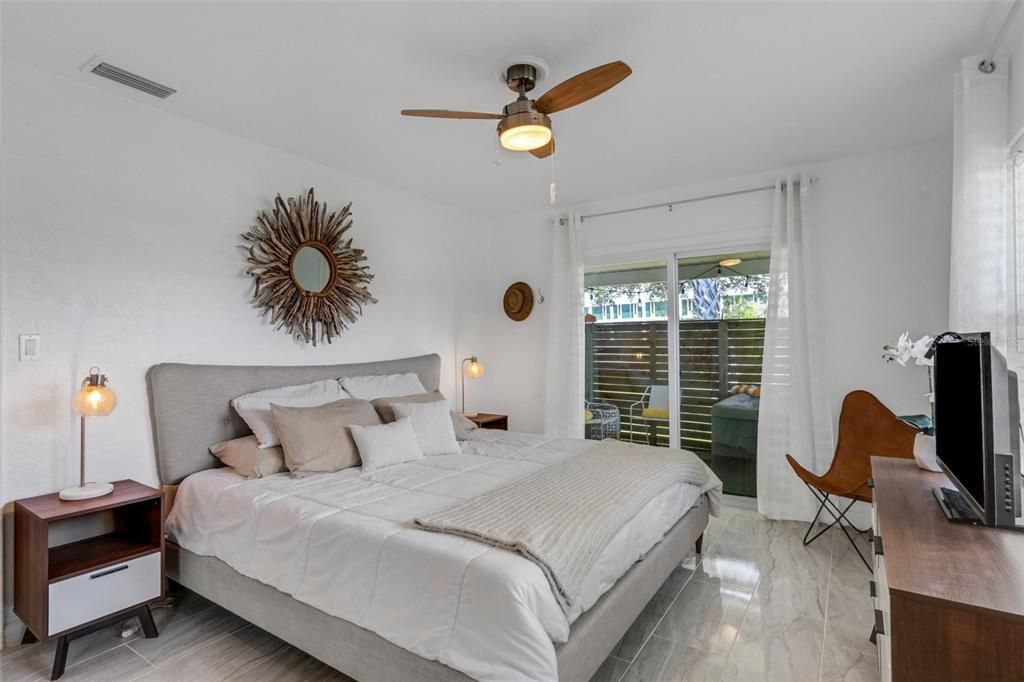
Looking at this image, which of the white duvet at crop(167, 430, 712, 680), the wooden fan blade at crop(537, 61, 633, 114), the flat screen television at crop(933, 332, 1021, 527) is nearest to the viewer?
the flat screen television at crop(933, 332, 1021, 527)

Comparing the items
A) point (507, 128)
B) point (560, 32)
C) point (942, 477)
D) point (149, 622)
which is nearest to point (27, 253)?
point (149, 622)

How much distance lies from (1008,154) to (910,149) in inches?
56.2

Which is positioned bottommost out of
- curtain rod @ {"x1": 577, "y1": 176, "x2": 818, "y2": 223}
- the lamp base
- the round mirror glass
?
the lamp base

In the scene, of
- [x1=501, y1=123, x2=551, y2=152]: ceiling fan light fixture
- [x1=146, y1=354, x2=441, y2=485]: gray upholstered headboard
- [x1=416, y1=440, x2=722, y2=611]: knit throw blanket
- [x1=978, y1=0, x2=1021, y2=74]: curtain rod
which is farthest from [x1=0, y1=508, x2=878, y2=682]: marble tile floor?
[x1=978, y1=0, x2=1021, y2=74]: curtain rod

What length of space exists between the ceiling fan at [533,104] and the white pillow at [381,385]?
2.01m

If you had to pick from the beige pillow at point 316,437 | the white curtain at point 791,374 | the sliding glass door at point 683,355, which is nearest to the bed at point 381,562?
the beige pillow at point 316,437

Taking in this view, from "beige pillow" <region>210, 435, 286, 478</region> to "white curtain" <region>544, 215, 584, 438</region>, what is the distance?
102 inches

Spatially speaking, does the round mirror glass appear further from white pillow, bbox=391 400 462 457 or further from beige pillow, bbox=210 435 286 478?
beige pillow, bbox=210 435 286 478

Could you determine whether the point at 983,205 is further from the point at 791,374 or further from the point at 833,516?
the point at 833,516

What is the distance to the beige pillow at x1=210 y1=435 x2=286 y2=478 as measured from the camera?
2.66m

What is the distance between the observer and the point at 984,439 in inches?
55.4

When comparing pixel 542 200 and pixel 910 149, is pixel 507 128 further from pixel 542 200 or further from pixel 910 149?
pixel 910 149

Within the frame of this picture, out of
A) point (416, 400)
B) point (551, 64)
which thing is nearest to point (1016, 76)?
point (551, 64)

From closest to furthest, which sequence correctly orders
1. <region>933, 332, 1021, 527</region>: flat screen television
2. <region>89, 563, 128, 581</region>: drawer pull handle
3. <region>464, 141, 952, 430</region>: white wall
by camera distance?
<region>933, 332, 1021, 527</region>: flat screen television → <region>89, 563, 128, 581</region>: drawer pull handle → <region>464, 141, 952, 430</region>: white wall
